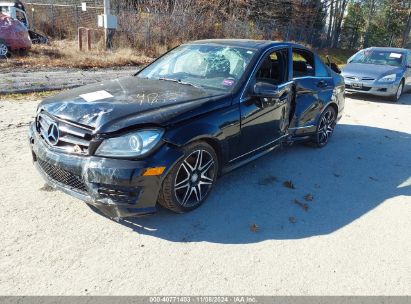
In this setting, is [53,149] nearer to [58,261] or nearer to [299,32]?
[58,261]

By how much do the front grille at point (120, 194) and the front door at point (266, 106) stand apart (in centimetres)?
146

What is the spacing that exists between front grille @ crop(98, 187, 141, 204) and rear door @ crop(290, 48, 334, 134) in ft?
9.27

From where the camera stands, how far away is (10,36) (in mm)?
13352

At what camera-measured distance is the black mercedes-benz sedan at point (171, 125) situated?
10.4ft

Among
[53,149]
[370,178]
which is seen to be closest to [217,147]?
[53,149]

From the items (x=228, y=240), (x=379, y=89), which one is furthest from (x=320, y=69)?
(x=379, y=89)

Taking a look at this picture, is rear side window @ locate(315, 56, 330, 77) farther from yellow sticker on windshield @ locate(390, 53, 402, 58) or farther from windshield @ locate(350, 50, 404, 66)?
yellow sticker on windshield @ locate(390, 53, 402, 58)

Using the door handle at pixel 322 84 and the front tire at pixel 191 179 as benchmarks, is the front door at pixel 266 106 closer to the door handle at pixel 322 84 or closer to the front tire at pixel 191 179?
the front tire at pixel 191 179

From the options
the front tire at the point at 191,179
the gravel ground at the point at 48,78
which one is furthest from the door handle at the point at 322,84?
the gravel ground at the point at 48,78

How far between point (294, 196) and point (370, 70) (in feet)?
25.9

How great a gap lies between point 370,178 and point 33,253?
4.20m

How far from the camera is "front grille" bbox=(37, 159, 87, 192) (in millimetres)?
3273

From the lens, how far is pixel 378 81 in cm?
1037

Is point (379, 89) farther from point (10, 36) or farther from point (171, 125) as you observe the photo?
point (10, 36)
